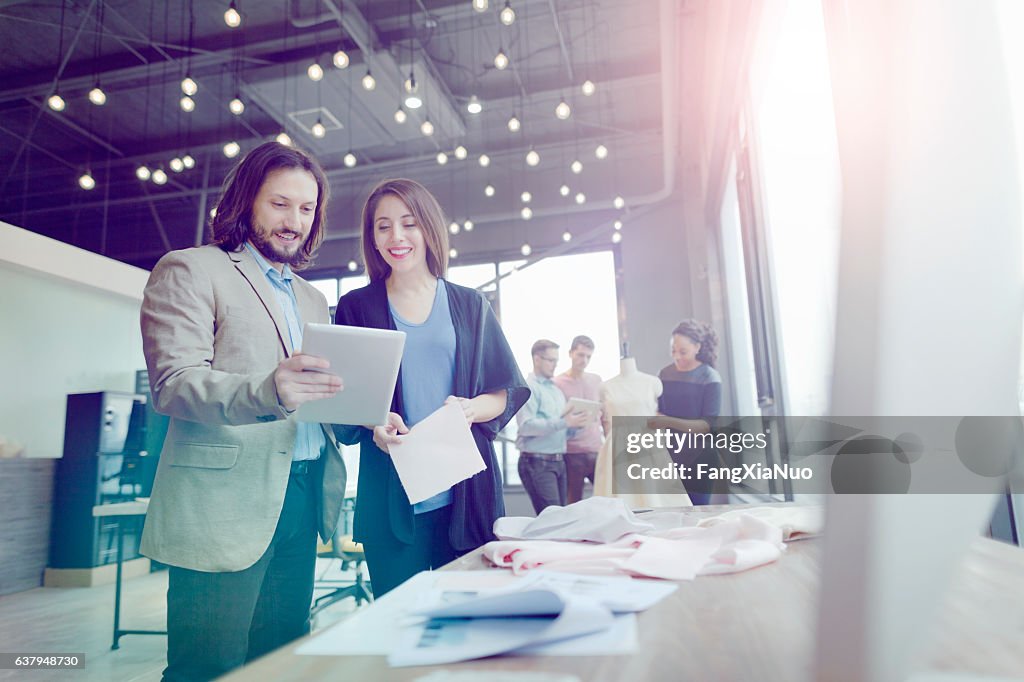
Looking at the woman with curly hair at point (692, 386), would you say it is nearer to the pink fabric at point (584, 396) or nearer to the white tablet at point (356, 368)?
the pink fabric at point (584, 396)

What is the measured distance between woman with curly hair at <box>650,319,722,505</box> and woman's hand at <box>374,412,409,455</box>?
→ 2.31 m

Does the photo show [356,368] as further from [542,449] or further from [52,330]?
[52,330]

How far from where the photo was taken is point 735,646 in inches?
20.2

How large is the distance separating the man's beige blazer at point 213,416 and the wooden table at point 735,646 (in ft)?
2.53

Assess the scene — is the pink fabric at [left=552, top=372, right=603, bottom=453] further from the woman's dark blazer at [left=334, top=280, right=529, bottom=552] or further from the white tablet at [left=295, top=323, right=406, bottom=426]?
the white tablet at [left=295, top=323, right=406, bottom=426]

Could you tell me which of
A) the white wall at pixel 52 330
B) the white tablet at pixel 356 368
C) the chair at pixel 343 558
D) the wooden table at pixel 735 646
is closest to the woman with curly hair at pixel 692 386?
the chair at pixel 343 558

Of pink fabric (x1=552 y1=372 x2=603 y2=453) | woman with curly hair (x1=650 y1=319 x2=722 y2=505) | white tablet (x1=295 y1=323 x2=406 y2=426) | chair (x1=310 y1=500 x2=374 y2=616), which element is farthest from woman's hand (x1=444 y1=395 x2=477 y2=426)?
pink fabric (x1=552 y1=372 x2=603 y2=453)

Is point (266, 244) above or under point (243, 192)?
under

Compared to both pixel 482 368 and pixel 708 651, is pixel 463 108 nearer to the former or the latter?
pixel 482 368

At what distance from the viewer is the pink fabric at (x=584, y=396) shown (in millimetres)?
4879

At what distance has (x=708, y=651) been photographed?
1.65 feet

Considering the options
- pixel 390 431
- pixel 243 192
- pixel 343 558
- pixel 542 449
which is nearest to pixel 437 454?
pixel 390 431

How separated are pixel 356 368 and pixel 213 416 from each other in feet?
0.86

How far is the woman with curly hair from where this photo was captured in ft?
12.0
